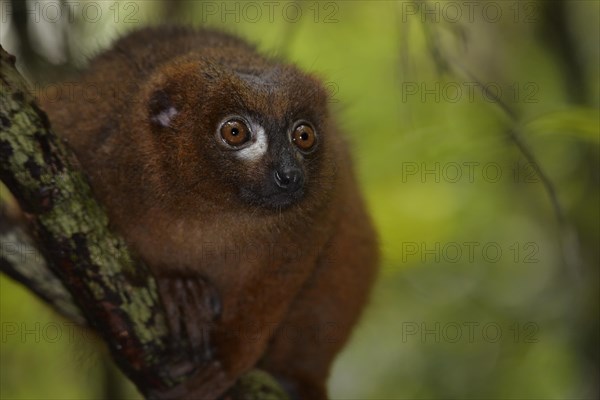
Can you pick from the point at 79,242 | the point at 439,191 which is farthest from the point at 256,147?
the point at 439,191

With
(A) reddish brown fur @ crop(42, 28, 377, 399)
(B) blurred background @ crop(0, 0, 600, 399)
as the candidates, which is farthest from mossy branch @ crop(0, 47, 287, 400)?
(B) blurred background @ crop(0, 0, 600, 399)

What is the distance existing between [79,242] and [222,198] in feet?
3.37

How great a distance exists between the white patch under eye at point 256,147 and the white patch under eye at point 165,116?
0.53m

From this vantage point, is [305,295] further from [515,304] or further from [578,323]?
[515,304]

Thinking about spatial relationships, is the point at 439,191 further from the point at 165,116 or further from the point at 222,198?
the point at 165,116

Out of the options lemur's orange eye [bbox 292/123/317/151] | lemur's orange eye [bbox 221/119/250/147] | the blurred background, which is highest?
lemur's orange eye [bbox 221/119/250/147]

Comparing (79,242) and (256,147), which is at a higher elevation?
(256,147)

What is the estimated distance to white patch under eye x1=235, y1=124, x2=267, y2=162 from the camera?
14.2 ft

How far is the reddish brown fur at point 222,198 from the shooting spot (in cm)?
453

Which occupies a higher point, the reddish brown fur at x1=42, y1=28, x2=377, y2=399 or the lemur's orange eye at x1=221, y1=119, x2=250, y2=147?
the lemur's orange eye at x1=221, y1=119, x2=250, y2=147

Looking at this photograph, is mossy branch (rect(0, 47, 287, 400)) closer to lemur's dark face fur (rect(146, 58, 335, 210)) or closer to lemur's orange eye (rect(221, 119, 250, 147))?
lemur's dark face fur (rect(146, 58, 335, 210))

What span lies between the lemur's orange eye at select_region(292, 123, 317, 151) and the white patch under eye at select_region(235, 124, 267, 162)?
21 cm

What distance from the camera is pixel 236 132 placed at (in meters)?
4.34

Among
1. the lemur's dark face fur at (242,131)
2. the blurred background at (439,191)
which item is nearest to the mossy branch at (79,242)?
the lemur's dark face fur at (242,131)
